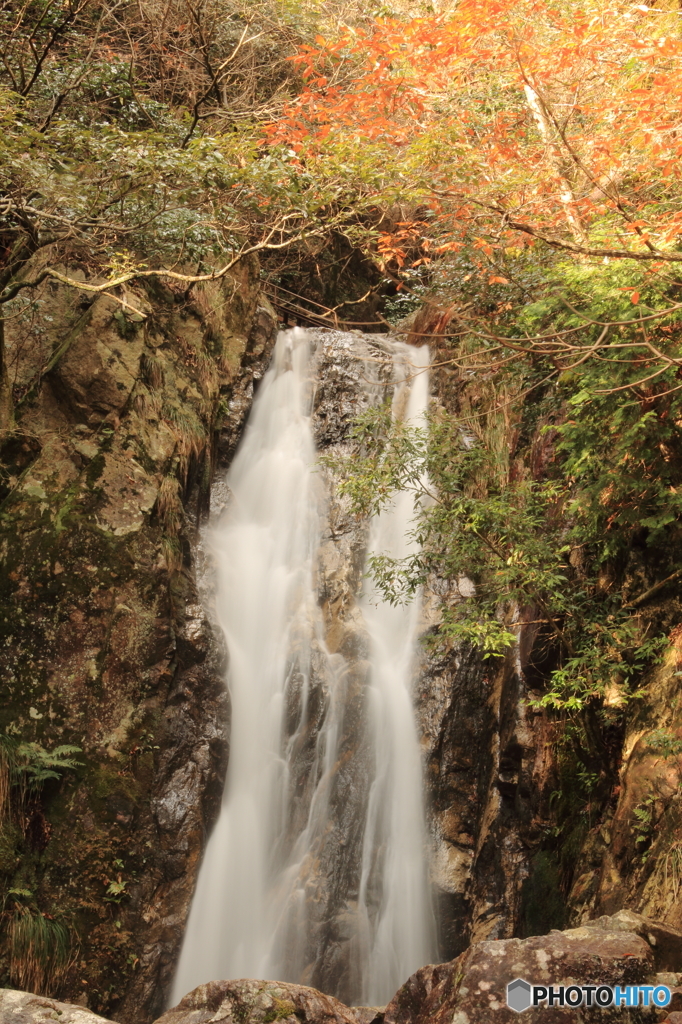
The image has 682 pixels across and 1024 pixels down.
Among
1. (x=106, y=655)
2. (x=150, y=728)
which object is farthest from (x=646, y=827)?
(x=106, y=655)

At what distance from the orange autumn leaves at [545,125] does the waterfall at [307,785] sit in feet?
14.5

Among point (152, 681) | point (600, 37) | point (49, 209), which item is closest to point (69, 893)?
point (152, 681)

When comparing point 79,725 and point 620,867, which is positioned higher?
point 79,725

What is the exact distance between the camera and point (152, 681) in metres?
7.09

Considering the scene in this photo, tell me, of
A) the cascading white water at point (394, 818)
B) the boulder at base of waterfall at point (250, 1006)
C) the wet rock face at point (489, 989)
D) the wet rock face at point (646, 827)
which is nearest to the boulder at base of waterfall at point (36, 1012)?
the wet rock face at point (489, 989)

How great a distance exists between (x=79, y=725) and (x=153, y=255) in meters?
5.07

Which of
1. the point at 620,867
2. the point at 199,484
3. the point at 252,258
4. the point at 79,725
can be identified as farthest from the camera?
the point at 252,258

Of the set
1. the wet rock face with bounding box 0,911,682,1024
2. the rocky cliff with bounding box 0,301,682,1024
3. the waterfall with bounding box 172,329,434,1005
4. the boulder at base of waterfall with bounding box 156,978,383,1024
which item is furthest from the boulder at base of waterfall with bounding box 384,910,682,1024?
the waterfall with bounding box 172,329,434,1005

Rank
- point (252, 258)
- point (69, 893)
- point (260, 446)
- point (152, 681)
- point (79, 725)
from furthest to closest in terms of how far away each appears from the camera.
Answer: point (252, 258) < point (260, 446) < point (152, 681) < point (79, 725) < point (69, 893)

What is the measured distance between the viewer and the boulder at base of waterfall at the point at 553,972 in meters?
3.29

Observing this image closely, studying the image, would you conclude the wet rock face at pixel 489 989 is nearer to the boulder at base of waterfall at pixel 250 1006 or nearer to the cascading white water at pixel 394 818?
the boulder at base of waterfall at pixel 250 1006

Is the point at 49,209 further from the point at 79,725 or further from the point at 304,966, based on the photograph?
the point at 304,966

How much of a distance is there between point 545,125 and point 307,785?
24.8 feet

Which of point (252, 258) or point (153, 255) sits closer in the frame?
point (153, 255)
